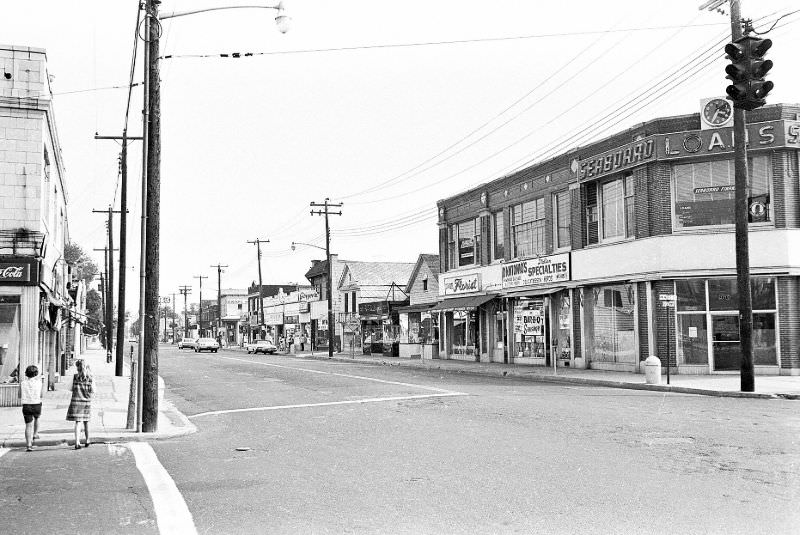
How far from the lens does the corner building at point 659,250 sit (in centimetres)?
2484

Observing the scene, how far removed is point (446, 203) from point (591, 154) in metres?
14.1

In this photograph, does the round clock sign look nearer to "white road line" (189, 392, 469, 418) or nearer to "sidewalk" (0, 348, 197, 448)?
"white road line" (189, 392, 469, 418)

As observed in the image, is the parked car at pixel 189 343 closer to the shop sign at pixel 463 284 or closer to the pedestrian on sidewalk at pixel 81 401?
the shop sign at pixel 463 284

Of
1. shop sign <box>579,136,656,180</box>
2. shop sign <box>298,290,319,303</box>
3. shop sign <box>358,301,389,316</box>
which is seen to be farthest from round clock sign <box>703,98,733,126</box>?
shop sign <box>298,290,319,303</box>

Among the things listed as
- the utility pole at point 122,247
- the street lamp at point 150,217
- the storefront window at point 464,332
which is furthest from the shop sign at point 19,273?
the storefront window at point 464,332

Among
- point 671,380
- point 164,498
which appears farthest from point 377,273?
point 164,498

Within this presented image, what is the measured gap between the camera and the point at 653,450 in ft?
35.7

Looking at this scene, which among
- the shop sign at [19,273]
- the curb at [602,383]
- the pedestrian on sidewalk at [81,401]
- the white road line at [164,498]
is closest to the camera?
the white road line at [164,498]

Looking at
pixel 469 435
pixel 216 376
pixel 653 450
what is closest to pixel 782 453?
pixel 653 450

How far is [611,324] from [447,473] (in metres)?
20.8

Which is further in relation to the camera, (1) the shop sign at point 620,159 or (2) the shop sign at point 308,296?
(2) the shop sign at point 308,296

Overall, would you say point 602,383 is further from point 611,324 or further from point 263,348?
point 263,348

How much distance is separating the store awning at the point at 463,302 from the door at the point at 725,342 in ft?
43.6

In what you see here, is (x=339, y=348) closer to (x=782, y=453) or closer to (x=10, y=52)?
(x=10, y=52)
